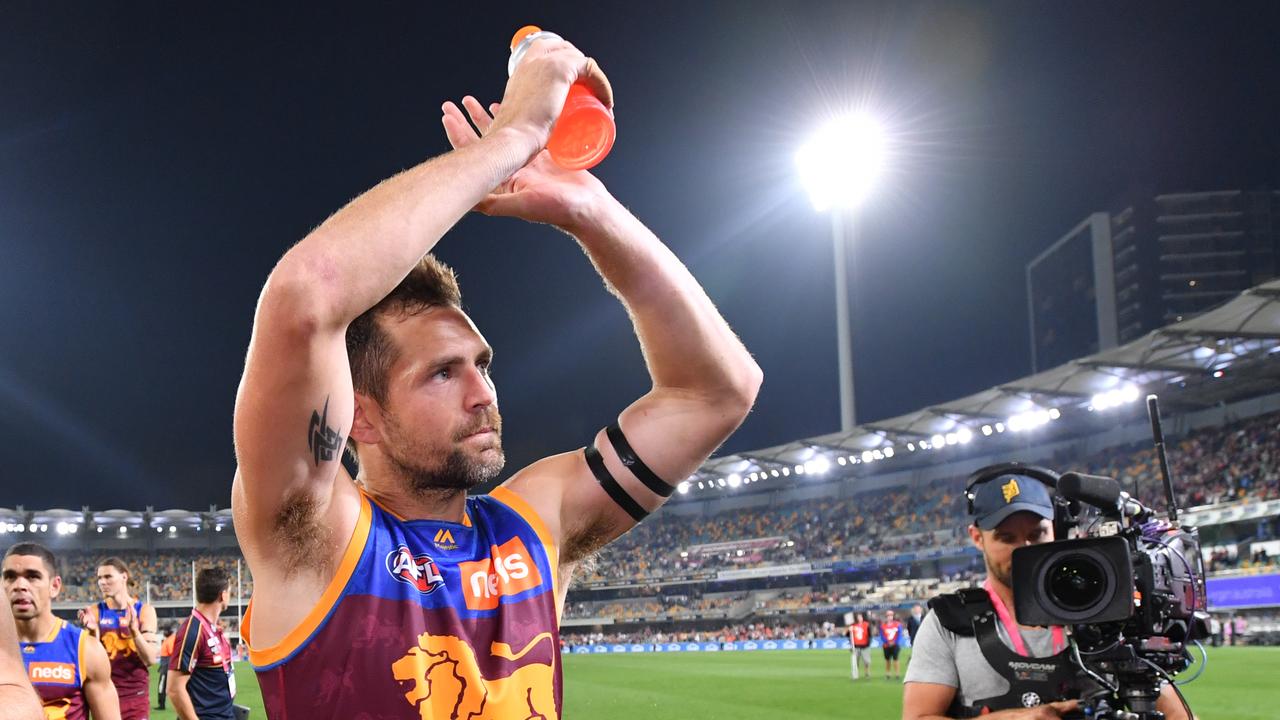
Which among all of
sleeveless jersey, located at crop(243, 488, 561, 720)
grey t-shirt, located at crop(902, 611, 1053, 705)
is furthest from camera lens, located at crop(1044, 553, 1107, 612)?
sleeveless jersey, located at crop(243, 488, 561, 720)

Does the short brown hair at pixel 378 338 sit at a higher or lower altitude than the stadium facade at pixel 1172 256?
lower

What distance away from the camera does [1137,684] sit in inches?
138

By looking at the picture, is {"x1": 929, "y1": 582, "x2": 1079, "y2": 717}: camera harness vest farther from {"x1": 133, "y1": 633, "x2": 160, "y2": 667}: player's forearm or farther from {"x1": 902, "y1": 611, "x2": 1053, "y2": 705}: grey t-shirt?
{"x1": 133, "y1": 633, "x2": 160, "y2": 667}: player's forearm

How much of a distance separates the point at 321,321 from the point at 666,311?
0.98 m

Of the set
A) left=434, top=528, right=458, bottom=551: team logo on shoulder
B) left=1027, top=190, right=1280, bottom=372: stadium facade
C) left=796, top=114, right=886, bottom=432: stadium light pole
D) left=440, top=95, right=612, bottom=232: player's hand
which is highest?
left=1027, top=190, right=1280, bottom=372: stadium facade

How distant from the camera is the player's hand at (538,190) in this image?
7.39 ft

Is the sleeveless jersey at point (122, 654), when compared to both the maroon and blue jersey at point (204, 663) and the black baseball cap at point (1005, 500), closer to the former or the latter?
the maroon and blue jersey at point (204, 663)

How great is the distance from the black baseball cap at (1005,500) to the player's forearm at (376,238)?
11.3 ft

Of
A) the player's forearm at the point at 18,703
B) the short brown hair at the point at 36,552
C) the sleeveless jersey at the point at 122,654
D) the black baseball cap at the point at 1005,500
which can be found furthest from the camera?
the sleeveless jersey at the point at 122,654

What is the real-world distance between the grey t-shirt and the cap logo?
1.87 ft

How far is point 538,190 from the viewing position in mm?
2279

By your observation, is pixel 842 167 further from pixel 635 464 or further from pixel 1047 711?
pixel 635 464

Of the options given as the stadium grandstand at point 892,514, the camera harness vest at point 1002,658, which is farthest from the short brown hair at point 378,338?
the stadium grandstand at point 892,514

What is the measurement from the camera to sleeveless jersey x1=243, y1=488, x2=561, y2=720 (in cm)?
203
